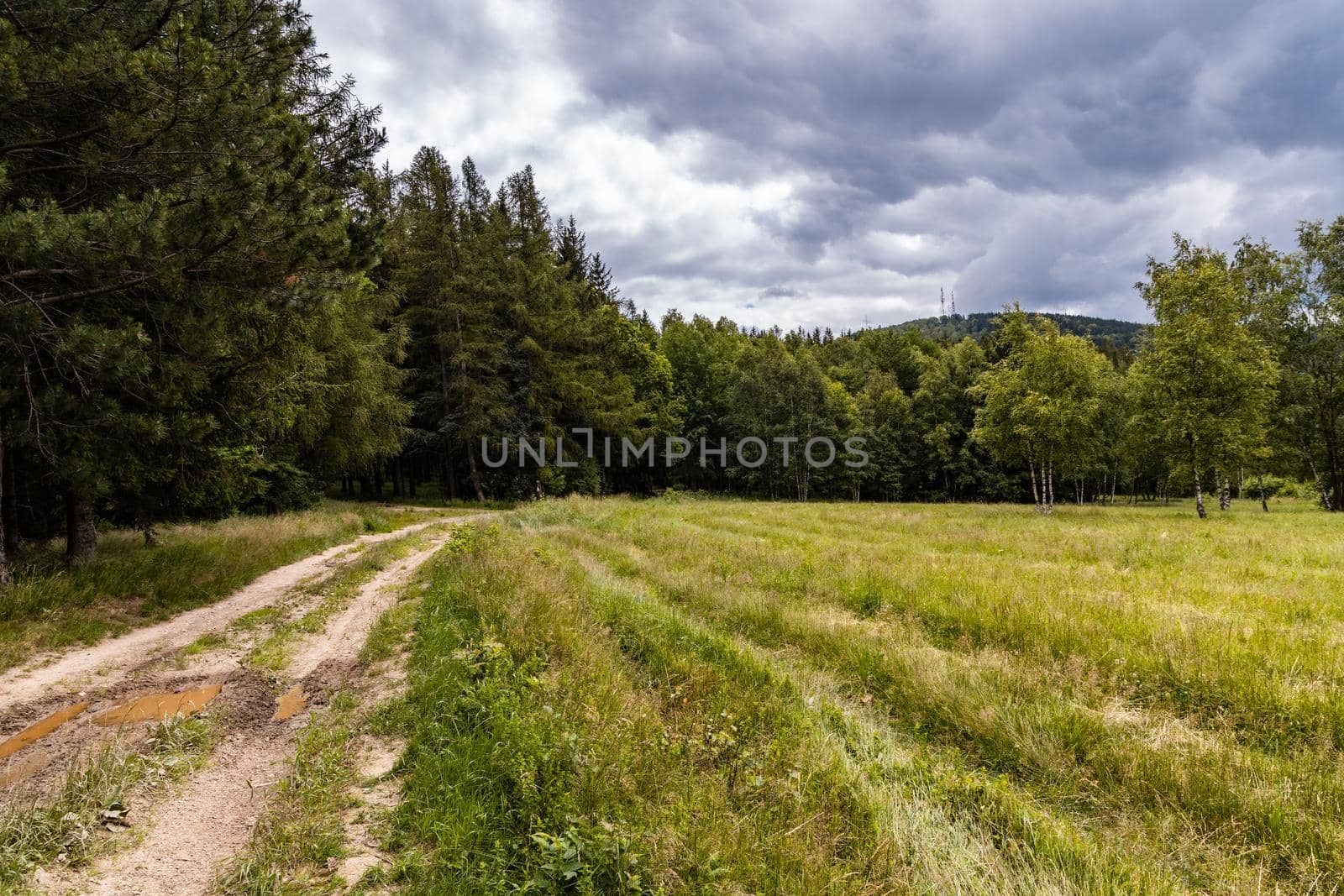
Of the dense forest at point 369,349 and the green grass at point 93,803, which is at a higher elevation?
the dense forest at point 369,349

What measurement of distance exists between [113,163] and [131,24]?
1969 millimetres

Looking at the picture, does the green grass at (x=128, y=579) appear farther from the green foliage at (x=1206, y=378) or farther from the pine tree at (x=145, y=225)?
the green foliage at (x=1206, y=378)

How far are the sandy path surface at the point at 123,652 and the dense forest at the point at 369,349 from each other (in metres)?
2.51

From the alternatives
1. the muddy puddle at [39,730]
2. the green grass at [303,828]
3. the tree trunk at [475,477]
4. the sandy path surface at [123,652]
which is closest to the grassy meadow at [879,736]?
the green grass at [303,828]

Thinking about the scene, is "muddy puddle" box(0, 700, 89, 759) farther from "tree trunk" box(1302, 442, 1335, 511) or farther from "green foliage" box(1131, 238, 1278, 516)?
"tree trunk" box(1302, 442, 1335, 511)

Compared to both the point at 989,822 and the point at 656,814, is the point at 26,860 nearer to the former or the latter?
the point at 656,814

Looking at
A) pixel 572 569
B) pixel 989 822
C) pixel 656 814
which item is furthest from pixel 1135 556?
pixel 656 814

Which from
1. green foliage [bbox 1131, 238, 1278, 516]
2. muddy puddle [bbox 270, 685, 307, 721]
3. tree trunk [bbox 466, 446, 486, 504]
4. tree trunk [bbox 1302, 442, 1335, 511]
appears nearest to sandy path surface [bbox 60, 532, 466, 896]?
muddy puddle [bbox 270, 685, 307, 721]

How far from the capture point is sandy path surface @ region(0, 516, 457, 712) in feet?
19.8

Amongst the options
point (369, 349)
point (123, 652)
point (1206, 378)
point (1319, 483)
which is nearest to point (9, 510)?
point (123, 652)

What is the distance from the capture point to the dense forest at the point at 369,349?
7371 mm

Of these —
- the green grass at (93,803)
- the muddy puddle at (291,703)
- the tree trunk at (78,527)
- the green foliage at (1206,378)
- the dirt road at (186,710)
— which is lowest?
the muddy puddle at (291,703)

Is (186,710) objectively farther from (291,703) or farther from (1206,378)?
(1206,378)

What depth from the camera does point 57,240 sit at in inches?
254
